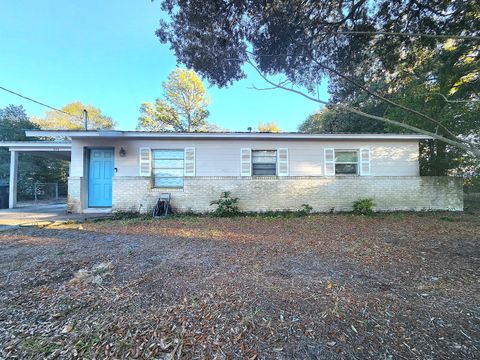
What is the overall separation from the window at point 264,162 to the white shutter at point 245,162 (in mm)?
196

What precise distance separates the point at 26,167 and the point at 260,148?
16.5 metres

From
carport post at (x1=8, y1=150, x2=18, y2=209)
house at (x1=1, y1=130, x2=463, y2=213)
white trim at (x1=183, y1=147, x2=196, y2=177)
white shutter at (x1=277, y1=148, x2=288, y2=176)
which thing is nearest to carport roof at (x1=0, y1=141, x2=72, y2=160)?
carport post at (x1=8, y1=150, x2=18, y2=209)

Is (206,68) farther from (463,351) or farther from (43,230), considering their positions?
(463,351)

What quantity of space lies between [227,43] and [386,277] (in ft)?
18.2

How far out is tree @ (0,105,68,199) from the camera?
15844 millimetres

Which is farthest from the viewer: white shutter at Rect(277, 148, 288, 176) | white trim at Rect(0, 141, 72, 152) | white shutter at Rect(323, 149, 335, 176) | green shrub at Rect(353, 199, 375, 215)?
white trim at Rect(0, 141, 72, 152)

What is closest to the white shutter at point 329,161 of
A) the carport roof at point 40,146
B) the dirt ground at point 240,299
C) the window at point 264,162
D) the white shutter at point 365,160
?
the white shutter at point 365,160

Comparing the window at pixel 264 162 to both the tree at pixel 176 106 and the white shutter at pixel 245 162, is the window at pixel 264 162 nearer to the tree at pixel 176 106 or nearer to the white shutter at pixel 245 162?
the white shutter at pixel 245 162

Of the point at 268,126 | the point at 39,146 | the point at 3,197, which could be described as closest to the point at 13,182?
the point at 3,197

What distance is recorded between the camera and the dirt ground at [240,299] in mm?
1738

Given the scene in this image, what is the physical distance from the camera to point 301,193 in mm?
9109

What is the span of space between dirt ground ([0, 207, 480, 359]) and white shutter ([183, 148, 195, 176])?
4358mm

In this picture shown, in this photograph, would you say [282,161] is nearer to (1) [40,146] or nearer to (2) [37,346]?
(2) [37,346]

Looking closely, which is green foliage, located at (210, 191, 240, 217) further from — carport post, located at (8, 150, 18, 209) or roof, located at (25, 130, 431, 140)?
carport post, located at (8, 150, 18, 209)
